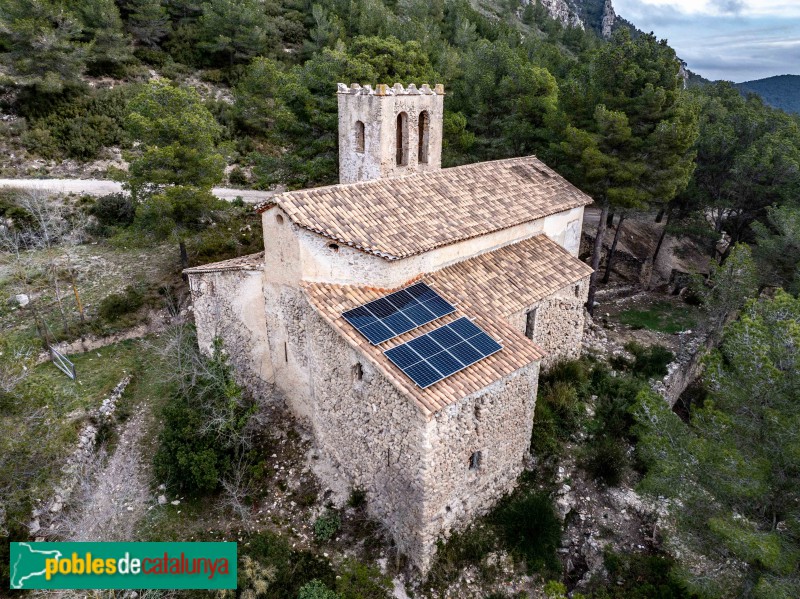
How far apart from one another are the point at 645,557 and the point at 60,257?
82.4ft

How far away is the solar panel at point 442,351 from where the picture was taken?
10.5 m

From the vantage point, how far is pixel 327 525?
40.2 feet

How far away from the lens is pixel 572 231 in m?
18.5

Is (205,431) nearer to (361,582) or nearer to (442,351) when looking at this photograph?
(361,582)

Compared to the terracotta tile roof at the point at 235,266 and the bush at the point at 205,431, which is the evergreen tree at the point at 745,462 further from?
the terracotta tile roof at the point at 235,266

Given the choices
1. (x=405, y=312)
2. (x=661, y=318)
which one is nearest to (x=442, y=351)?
(x=405, y=312)

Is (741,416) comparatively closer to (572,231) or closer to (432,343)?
(432,343)

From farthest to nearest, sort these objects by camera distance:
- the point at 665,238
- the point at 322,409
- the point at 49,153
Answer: the point at 49,153, the point at 665,238, the point at 322,409

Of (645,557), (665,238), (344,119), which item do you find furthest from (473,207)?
(665,238)

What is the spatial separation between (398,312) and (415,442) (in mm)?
2950

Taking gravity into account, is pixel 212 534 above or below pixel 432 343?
below

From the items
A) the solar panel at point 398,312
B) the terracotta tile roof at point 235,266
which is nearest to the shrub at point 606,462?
the solar panel at point 398,312

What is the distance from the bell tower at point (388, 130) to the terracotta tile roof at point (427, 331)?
6.14 m

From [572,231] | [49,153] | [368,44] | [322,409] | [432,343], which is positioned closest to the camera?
[432,343]
